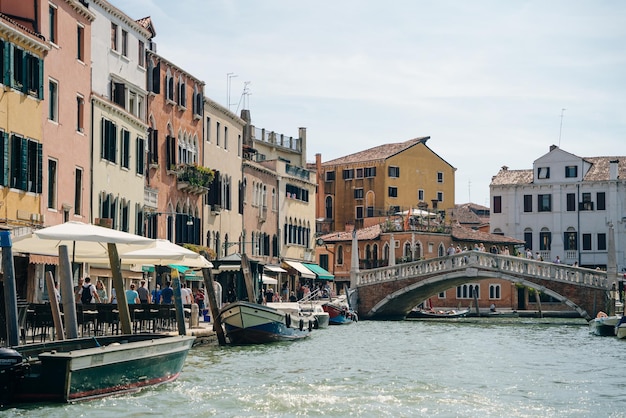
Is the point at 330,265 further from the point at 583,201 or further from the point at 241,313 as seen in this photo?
the point at 241,313

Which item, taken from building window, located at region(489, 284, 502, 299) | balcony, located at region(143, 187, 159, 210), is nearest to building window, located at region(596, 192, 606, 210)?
building window, located at region(489, 284, 502, 299)

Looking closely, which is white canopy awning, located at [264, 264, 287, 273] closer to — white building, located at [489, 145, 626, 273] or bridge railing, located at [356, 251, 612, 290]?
bridge railing, located at [356, 251, 612, 290]

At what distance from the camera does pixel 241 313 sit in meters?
25.7

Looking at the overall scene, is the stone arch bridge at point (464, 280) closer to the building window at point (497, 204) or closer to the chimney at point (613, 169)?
the building window at point (497, 204)

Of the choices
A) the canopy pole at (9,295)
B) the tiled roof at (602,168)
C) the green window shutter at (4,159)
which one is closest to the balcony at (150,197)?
the green window shutter at (4,159)

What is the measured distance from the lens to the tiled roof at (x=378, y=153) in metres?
65.5

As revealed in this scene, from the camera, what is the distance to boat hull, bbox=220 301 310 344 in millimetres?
25656

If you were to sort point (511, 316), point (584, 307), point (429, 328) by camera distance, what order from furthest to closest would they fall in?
point (511, 316) → point (584, 307) → point (429, 328)

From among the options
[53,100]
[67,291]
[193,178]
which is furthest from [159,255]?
[193,178]

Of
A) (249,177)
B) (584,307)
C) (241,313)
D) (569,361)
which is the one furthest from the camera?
(249,177)

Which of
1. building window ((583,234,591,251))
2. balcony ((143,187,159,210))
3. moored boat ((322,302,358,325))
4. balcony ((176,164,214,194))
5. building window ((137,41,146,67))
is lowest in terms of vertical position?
moored boat ((322,302,358,325))

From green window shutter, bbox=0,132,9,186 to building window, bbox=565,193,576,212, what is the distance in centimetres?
4298

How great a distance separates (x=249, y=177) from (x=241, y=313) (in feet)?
63.7

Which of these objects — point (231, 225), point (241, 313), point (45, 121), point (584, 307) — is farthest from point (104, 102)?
point (584, 307)
